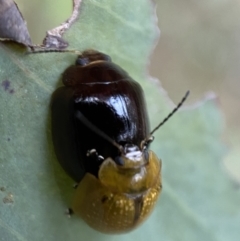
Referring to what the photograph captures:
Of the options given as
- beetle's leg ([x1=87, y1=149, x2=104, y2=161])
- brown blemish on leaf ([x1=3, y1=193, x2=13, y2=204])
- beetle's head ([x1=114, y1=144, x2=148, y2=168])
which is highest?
beetle's head ([x1=114, y1=144, x2=148, y2=168])

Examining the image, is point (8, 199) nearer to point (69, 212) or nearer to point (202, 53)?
point (69, 212)

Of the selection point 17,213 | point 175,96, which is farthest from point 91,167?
point 175,96

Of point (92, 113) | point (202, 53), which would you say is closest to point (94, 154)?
point (92, 113)

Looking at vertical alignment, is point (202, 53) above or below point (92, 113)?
below

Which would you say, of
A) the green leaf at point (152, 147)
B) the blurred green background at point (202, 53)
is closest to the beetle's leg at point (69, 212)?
the green leaf at point (152, 147)

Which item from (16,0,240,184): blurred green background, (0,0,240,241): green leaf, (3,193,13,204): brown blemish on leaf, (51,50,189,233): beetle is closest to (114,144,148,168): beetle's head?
(51,50,189,233): beetle

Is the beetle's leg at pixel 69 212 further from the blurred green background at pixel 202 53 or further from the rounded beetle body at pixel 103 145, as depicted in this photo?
the blurred green background at pixel 202 53

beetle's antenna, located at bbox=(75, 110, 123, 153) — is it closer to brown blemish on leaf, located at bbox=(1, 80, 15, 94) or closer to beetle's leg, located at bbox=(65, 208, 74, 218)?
brown blemish on leaf, located at bbox=(1, 80, 15, 94)
